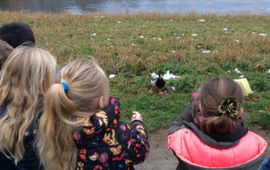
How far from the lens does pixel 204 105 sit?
110 inches

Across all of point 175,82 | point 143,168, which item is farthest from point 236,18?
point 143,168

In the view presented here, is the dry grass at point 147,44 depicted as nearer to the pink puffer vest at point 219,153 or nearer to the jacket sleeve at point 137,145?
the jacket sleeve at point 137,145

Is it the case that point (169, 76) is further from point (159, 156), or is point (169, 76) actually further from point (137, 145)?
point (137, 145)

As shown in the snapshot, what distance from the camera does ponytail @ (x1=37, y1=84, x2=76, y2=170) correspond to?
2.61 meters

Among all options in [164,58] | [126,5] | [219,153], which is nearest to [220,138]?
[219,153]

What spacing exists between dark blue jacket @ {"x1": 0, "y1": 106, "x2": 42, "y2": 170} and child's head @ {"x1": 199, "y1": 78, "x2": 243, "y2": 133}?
1.06 m

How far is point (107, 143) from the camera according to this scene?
2.77 metres

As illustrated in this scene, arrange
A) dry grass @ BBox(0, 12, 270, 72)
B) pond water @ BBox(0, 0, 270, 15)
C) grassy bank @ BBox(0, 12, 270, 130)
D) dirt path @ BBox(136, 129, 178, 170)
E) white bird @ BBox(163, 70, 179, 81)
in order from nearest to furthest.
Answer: dirt path @ BBox(136, 129, 178, 170), grassy bank @ BBox(0, 12, 270, 130), white bird @ BBox(163, 70, 179, 81), dry grass @ BBox(0, 12, 270, 72), pond water @ BBox(0, 0, 270, 15)

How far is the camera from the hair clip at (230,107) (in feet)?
8.73

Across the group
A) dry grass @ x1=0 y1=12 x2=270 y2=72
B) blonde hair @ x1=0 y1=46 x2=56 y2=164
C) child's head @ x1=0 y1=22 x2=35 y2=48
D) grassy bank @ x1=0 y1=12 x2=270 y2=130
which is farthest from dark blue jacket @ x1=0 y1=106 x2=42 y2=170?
dry grass @ x1=0 y1=12 x2=270 y2=72

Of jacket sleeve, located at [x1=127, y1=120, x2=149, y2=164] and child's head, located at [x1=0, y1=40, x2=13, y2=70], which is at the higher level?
child's head, located at [x1=0, y1=40, x2=13, y2=70]

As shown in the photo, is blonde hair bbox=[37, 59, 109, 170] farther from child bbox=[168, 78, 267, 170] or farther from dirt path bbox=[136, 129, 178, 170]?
dirt path bbox=[136, 129, 178, 170]

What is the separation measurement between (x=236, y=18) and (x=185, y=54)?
9.00m

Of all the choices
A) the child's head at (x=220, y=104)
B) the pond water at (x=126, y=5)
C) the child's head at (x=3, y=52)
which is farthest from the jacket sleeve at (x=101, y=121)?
the pond water at (x=126, y=5)
